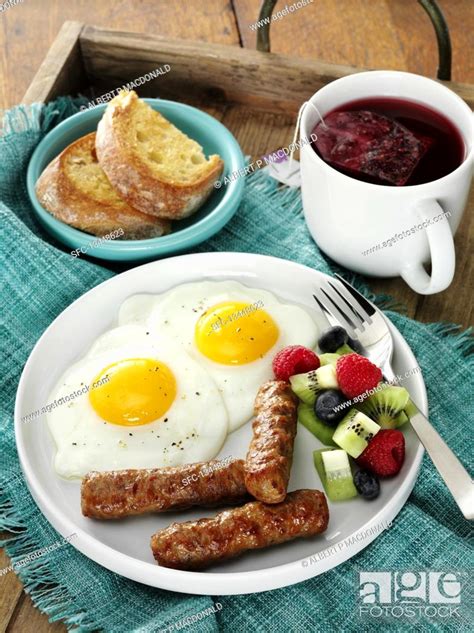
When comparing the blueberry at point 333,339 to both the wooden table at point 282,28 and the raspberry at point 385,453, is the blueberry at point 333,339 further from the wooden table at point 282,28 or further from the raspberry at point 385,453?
the wooden table at point 282,28

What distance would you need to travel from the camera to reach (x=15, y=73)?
421cm

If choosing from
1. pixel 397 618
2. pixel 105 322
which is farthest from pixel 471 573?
pixel 105 322

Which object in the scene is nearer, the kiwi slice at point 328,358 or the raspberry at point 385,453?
the raspberry at point 385,453

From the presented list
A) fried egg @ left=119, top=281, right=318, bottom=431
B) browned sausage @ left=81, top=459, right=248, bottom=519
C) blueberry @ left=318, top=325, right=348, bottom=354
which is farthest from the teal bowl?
browned sausage @ left=81, top=459, right=248, bottom=519

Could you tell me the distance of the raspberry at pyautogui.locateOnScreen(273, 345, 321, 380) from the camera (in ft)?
9.39

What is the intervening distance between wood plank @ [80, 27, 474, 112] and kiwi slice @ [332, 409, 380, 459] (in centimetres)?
189

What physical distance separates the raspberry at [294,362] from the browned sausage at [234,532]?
1.70ft

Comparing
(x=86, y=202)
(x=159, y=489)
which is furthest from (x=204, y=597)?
(x=86, y=202)

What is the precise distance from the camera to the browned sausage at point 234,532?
7.89 feet

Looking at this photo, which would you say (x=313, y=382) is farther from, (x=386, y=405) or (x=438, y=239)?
(x=438, y=239)

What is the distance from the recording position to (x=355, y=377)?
8.93ft

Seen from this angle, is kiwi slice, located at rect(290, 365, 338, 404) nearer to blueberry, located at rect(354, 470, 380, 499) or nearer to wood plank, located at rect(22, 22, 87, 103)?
blueberry, located at rect(354, 470, 380, 499)

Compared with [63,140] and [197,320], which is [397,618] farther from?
[63,140]

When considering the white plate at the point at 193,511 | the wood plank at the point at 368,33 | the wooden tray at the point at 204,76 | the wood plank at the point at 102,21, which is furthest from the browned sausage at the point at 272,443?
the wood plank at the point at 102,21
